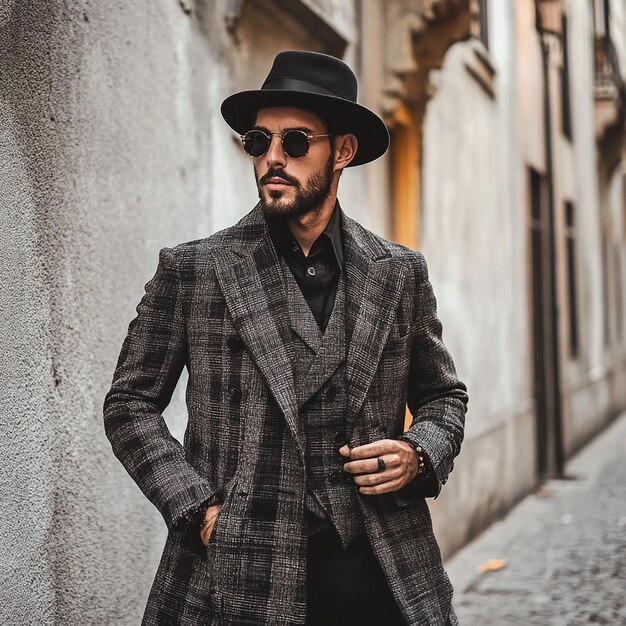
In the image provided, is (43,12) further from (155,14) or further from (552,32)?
(552,32)

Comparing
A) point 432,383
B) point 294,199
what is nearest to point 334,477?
point 432,383

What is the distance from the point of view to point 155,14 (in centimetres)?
409

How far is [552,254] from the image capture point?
1180cm

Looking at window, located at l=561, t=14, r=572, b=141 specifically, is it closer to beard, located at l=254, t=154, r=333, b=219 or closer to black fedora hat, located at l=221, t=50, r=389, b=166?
black fedora hat, located at l=221, t=50, r=389, b=166

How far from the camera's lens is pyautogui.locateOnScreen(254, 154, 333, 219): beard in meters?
2.48

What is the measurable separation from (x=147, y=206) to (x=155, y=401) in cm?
171

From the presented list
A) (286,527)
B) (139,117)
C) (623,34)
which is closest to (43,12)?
(139,117)

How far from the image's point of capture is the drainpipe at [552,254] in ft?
37.2

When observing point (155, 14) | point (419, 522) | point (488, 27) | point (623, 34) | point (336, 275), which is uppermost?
point (623, 34)

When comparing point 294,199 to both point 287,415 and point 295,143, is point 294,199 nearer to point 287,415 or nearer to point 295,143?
point 295,143

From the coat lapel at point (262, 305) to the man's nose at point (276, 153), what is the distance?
0.19m

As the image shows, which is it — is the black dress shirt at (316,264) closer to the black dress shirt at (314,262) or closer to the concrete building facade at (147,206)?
the black dress shirt at (314,262)

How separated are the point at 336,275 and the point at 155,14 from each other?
193 centimetres

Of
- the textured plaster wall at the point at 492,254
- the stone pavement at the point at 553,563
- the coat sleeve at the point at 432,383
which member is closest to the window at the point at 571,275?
the textured plaster wall at the point at 492,254
